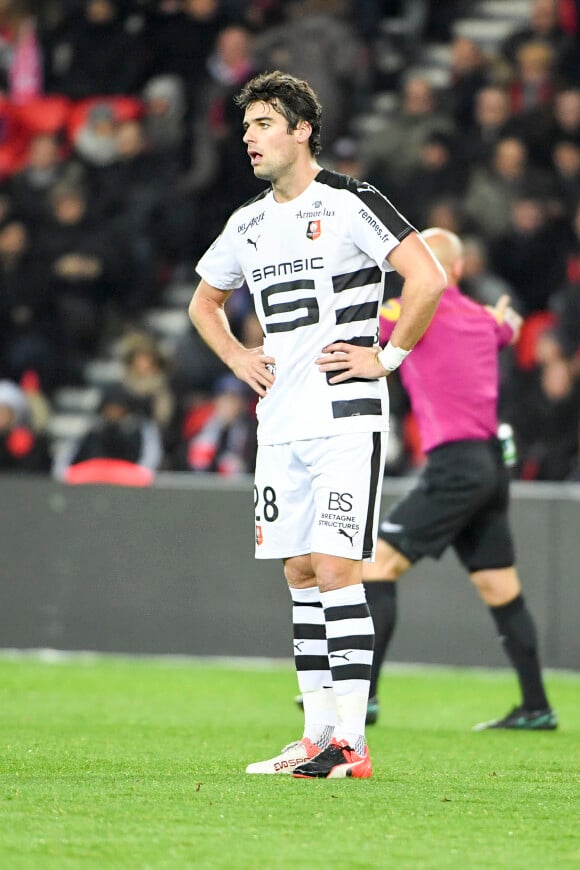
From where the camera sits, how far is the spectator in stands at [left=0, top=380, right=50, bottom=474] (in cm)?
1270

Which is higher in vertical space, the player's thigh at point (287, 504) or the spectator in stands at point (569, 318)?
the spectator in stands at point (569, 318)

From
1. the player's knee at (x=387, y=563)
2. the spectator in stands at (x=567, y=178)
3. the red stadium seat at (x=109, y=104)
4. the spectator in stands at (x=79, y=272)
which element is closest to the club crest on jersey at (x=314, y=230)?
the player's knee at (x=387, y=563)

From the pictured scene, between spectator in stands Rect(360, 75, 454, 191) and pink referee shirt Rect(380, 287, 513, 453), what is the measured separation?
7.06 m

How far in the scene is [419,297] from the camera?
17.3ft

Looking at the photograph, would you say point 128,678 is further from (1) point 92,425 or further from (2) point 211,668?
(1) point 92,425

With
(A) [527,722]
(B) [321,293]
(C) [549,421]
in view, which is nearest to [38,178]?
(C) [549,421]

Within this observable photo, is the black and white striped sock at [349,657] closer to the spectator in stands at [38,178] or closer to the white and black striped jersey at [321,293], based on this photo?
the white and black striped jersey at [321,293]

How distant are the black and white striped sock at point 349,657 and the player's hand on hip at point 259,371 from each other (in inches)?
28.5

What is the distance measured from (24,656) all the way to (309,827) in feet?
22.1

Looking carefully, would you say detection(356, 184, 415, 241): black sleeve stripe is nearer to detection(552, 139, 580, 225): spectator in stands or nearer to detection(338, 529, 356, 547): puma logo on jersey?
detection(338, 529, 356, 547): puma logo on jersey

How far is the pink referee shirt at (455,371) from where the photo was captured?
7375mm

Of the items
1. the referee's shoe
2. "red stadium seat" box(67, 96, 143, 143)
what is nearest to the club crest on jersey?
the referee's shoe

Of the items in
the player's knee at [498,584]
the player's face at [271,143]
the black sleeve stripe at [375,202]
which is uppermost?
the player's face at [271,143]

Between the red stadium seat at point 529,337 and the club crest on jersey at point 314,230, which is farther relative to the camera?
the red stadium seat at point 529,337
